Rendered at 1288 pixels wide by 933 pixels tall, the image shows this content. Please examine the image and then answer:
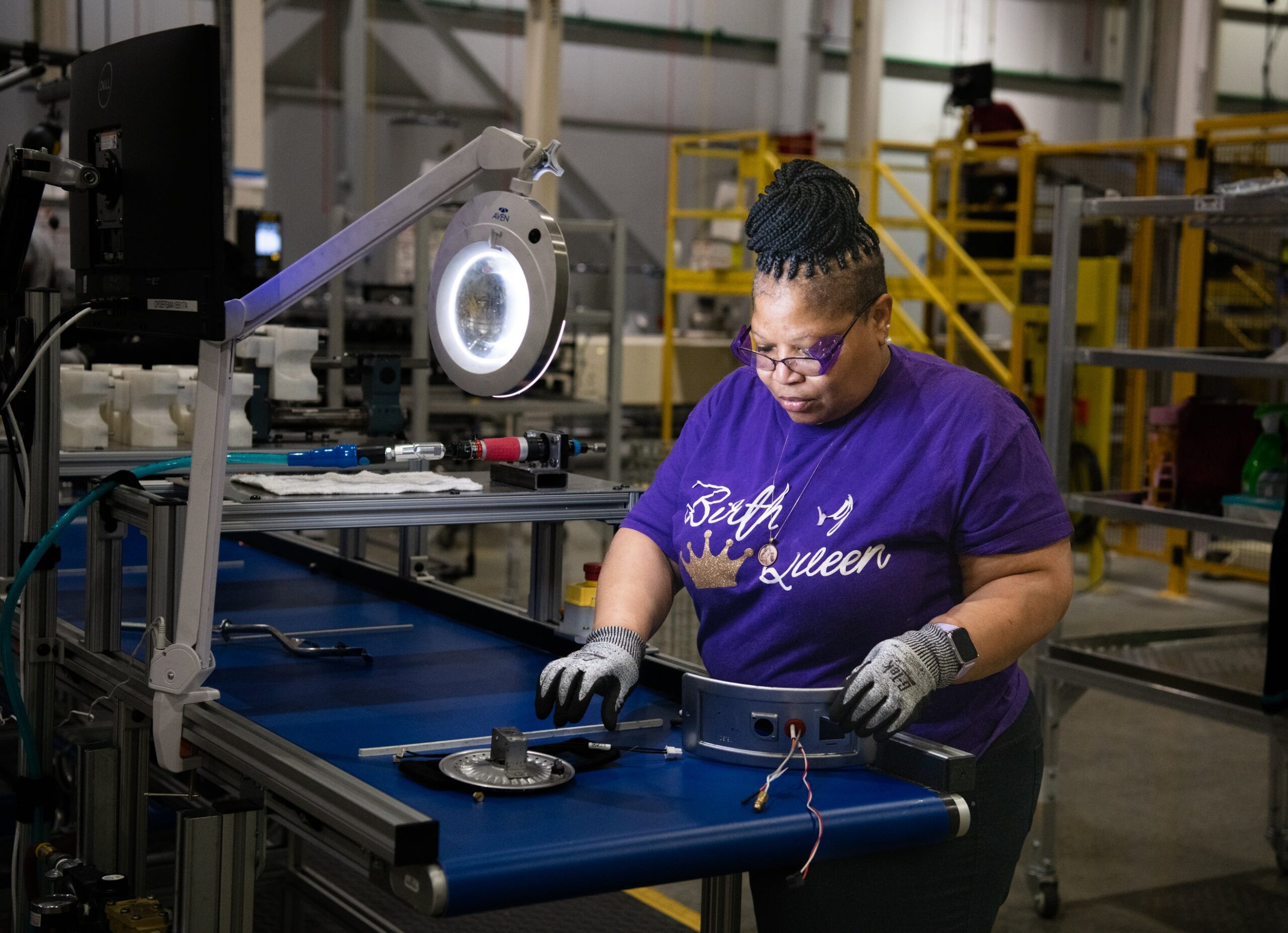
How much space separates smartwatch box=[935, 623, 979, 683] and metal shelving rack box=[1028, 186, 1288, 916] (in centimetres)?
190

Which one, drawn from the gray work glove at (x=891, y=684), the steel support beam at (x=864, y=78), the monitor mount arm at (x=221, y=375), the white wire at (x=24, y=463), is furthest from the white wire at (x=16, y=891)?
the steel support beam at (x=864, y=78)

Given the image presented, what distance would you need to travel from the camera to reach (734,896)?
2109 millimetres

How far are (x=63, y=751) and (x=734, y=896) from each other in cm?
217

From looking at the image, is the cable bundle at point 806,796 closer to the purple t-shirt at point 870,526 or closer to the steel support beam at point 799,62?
the purple t-shirt at point 870,526

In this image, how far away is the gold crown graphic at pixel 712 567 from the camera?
1.76 metres

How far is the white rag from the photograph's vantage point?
2201 mm

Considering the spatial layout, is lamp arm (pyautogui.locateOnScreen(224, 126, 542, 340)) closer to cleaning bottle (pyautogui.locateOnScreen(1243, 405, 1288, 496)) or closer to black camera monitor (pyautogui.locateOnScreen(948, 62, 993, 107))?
cleaning bottle (pyautogui.locateOnScreen(1243, 405, 1288, 496))

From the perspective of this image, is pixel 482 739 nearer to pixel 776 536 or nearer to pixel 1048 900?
pixel 776 536

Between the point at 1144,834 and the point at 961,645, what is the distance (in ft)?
9.24

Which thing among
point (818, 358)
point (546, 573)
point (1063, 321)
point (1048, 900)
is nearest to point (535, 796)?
point (818, 358)

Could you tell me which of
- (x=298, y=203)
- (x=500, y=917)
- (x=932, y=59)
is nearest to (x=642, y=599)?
(x=500, y=917)

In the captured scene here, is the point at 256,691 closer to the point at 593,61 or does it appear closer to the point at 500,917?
the point at 500,917

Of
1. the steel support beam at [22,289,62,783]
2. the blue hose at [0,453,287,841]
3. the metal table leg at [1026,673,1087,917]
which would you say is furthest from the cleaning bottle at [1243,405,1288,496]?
the steel support beam at [22,289,62,783]

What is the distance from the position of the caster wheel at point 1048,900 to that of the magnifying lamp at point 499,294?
236cm
